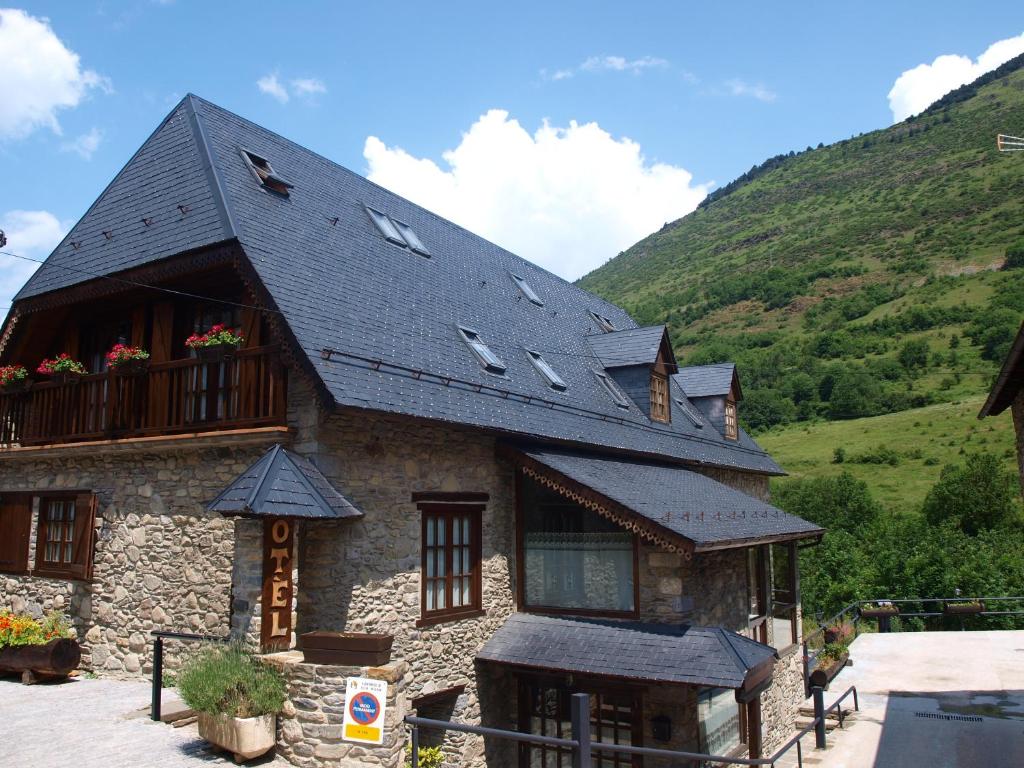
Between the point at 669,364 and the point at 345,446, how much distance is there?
11.3 meters

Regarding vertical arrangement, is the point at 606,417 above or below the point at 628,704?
above

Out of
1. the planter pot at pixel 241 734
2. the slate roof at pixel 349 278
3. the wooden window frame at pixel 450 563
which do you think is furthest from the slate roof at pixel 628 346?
the planter pot at pixel 241 734

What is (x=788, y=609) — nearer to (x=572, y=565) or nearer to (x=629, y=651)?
(x=572, y=565)

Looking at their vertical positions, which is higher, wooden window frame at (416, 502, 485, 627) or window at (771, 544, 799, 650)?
wooden window frame at (416, 502, 485, 627)

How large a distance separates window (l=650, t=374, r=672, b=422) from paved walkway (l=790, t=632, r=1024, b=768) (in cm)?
→ 677

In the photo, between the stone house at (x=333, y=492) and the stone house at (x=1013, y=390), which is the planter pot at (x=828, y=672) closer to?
the stone house at (x=333, y=492)

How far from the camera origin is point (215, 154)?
41.4ft

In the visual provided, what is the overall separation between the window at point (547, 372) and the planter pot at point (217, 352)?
6.39 metres

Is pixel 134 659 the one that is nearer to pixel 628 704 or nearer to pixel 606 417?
pixel 628 704

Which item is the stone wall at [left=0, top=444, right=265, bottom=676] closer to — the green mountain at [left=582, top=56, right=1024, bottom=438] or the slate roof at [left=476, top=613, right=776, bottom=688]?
the slate roof at [left=476, top=613, right=776, bottom=688]

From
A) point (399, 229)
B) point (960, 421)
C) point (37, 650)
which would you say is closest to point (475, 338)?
point (399, 229)

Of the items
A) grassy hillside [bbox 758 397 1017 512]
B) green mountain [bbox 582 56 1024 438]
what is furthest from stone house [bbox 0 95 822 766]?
green mountain [bbox 582 56 1024 438]

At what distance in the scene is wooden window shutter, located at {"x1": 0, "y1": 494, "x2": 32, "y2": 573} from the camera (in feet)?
43.7

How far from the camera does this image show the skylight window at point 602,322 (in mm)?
22453
